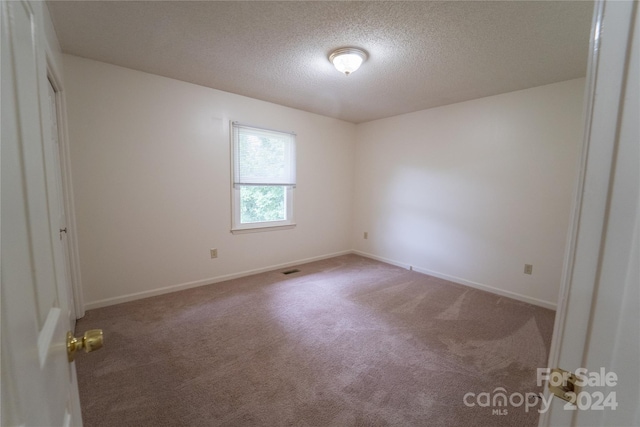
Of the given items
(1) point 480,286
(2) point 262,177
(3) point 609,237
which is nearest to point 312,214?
(2) point 262,177

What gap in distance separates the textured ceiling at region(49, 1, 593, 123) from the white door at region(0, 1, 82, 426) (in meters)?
1.64

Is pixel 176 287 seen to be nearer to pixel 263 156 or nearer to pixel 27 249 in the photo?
pixel 263 156

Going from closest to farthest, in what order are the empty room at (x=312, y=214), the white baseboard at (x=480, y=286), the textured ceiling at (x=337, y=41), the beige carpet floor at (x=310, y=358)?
the empty room at (x=312, y=214) < the beige carpet floor at (x=310, y=358) < the textured ceiling at (x=337, y=41) < the white baseboard at (x=480, y=286)

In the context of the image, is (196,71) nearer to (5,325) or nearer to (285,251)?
(285,251)

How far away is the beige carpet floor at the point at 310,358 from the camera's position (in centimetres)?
151

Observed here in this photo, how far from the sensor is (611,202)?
0.45 metres

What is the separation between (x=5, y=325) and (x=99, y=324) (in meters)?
2.74

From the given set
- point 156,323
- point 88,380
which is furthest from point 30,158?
point 156,323

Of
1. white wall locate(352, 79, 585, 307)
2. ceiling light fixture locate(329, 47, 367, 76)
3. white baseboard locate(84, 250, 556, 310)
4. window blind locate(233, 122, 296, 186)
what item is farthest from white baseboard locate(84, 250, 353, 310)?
ceiling light fixture locate(329, 47, 367, 76)

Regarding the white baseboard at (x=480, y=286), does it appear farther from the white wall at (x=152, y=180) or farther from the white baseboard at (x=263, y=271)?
the white wall at (x=152, y=180)

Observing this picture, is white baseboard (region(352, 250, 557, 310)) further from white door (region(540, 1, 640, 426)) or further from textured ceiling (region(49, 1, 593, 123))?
white door (region(540, 1, 640, 426))

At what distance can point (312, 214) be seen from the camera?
4.37m

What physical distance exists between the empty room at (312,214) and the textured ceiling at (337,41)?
0.8 inches

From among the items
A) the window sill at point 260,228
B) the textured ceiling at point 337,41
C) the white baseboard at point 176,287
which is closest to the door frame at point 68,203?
the white baseboard at point 176,287
